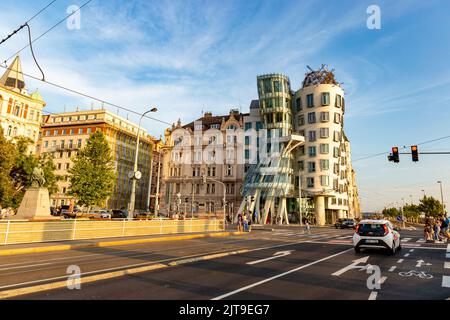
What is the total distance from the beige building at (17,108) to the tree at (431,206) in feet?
269

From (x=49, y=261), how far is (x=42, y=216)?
13643mm

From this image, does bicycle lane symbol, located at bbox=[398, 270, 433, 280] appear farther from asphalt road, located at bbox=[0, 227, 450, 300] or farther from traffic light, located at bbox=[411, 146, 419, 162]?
traffic light, located at bbox=[411, 146, 419, 162]

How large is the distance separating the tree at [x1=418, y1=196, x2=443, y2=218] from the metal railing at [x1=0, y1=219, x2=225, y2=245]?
62.3 metres

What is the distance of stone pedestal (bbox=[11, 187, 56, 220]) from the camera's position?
2262 centimetres

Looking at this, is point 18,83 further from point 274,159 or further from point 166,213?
point 274,159

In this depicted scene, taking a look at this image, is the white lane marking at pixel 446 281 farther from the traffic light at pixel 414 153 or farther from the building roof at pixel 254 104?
the building roof at pixel 254 104

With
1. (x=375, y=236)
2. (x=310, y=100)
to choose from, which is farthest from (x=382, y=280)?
(x=310, y=100)

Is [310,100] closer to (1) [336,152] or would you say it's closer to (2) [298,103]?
(2) [298,103]

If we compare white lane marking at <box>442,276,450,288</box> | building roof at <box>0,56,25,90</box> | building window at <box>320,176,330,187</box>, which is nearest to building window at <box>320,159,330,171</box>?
building window at <box>320,176,330,187</box>

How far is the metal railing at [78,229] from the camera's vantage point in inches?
610

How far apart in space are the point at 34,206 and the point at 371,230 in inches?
898

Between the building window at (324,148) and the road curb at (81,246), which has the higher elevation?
the building window at (324,148)

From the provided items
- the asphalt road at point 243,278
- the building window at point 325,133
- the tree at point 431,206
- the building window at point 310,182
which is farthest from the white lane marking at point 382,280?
the tree at point 431,206
